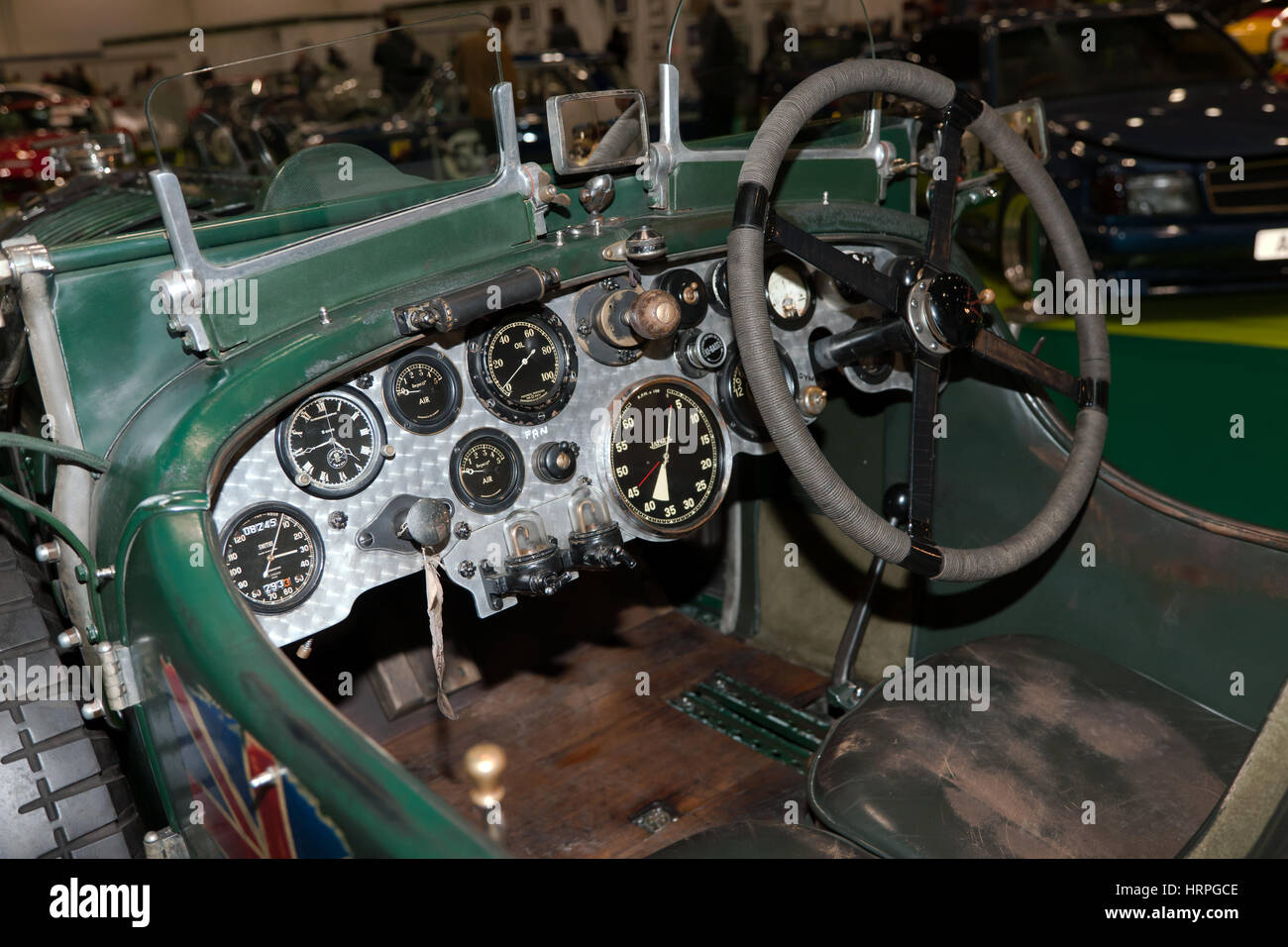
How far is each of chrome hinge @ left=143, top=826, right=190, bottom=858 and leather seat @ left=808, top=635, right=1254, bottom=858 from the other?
110cm

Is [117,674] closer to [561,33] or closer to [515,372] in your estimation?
[515,372]

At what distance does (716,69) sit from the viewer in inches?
190

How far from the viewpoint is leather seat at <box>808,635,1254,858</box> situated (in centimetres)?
175

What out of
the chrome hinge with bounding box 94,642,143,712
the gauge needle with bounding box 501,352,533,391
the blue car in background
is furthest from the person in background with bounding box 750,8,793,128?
the chrome hinge with bounding box 94,642,143,712

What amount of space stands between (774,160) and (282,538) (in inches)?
40.4

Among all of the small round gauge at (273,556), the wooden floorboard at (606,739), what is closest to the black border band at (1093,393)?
the wooden floorboard at (606,739)

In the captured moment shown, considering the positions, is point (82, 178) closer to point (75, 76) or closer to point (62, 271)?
point (62, 271)

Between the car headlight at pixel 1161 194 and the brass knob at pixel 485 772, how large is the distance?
3.66 meters

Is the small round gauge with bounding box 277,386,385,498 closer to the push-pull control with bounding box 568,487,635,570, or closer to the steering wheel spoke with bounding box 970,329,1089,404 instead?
the push-pull control with bounding box 568,487,635,570

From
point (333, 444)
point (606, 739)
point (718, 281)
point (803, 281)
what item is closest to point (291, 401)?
point (333, 444)

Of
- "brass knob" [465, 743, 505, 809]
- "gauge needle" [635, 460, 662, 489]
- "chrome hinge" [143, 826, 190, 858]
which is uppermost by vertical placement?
"gauge needle" [635, 460, 662, 489]

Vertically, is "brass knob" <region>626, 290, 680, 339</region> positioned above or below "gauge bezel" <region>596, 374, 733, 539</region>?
above

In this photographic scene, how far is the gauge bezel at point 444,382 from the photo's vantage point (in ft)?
5.89
